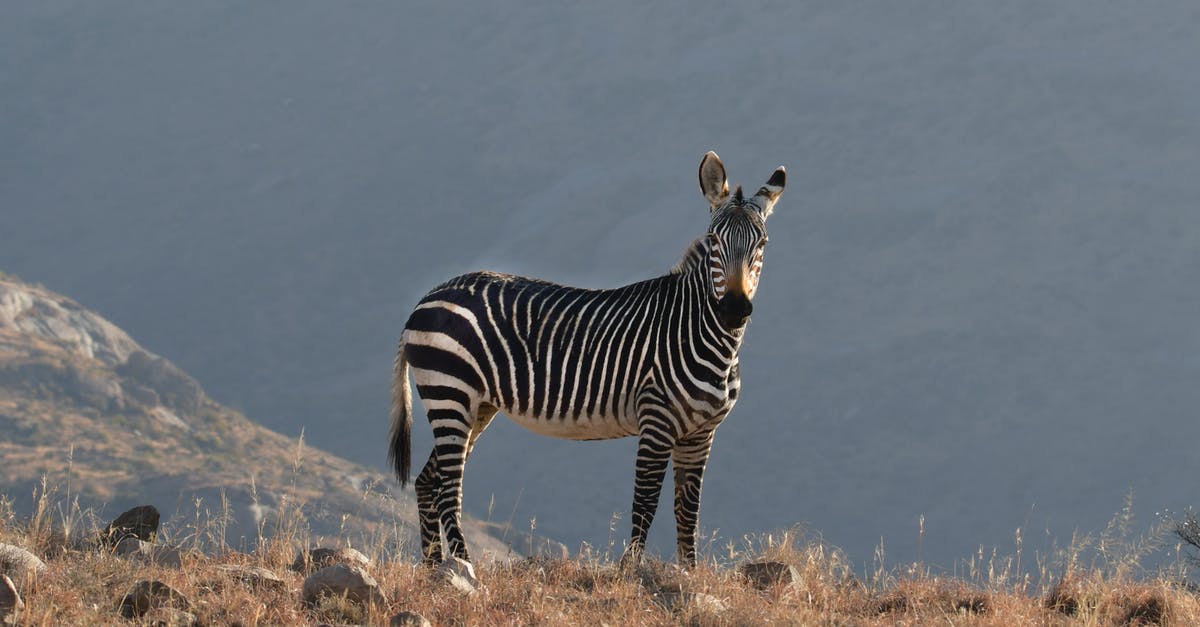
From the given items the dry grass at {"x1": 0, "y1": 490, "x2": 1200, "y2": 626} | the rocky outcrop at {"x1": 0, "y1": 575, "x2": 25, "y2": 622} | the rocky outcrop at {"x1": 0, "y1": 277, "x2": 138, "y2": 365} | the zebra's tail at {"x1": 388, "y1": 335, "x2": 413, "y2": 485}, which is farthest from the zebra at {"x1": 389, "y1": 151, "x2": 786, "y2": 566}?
the rocky outcrop at {"x1": 0, "y1": 277, "x2": 138, "y2": 365}

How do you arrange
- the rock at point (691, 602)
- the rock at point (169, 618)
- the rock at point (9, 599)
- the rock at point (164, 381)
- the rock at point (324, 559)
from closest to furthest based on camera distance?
1. the rock at point (9, 599)
2. the rock at point (169, 618)
3. the rock at point (691, 602)
4. the rock at point (324, 559)
5. the rock at point (164, 381)

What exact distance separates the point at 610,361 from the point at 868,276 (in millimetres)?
145356

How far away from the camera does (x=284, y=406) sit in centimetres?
15588

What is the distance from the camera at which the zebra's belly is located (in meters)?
11.7

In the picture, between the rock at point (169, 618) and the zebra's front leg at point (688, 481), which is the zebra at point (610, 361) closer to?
A: the zebra's front leg at point (688, 481)

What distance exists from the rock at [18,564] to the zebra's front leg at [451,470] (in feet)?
10.4

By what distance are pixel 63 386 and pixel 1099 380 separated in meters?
81.2

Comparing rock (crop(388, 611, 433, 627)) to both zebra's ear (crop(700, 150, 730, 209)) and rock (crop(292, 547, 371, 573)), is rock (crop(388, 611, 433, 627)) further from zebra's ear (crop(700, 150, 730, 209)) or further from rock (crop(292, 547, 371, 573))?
zebra's ear (crop(700, 150, 730, 209))

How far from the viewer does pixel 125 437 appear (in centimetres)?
9656

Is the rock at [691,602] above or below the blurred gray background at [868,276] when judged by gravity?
below

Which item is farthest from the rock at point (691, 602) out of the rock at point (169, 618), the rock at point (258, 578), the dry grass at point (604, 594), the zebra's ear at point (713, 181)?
the zebra's ear at point (713, 181)

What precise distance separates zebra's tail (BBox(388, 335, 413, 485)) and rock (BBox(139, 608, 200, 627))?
13.1 feet

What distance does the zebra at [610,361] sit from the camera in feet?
37.1

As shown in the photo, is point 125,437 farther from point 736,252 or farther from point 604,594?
point 604,594
